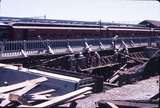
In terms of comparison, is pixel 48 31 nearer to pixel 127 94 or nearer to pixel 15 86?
pixel 127 94

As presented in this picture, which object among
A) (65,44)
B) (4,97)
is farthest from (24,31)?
(4,97)

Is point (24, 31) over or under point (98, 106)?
over

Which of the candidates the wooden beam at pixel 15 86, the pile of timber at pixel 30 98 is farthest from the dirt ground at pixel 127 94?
the wooden beam at pixel 15 86

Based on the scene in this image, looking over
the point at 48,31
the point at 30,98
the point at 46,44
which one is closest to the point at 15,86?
the point at 30,98

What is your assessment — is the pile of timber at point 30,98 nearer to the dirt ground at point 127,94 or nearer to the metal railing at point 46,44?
the dirt ground at point 127,94

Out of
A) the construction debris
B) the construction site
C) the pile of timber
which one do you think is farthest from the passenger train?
the pile of timber

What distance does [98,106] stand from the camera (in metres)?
10.4

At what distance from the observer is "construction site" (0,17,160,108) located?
1044 cm

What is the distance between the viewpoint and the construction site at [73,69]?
34.3 feet

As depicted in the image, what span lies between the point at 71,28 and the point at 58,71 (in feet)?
55.8

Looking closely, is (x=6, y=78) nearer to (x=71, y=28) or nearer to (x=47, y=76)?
(x=47, y=76)

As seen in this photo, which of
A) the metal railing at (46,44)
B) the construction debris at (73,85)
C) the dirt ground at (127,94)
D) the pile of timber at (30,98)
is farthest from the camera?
the metal railing at (46,44)

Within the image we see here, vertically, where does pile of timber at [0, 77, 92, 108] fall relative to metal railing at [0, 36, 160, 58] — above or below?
below

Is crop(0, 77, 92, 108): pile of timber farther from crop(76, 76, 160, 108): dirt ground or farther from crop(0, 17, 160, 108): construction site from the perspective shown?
crop(76, 76, 160, 108): dirt ground
